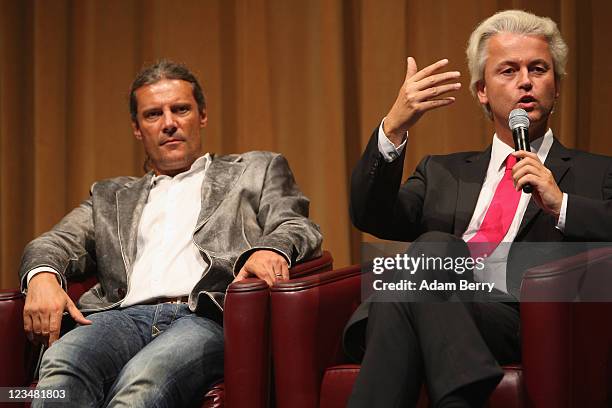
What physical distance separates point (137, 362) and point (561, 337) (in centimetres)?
97

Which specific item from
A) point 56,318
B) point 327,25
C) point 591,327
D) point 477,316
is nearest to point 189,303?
point 56,318

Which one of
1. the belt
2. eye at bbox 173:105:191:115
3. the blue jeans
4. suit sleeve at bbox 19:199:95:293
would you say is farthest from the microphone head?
suit sleeve at bbox 19:199:95:293

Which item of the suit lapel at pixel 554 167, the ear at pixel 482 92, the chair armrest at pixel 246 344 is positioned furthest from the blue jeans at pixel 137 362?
the ear at pixel 482 92

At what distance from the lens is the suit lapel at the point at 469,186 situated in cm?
227

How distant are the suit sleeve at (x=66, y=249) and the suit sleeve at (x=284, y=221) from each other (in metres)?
0.53

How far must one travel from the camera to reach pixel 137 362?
6.74 feet

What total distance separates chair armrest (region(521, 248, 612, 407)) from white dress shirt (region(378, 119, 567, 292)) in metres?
0.22

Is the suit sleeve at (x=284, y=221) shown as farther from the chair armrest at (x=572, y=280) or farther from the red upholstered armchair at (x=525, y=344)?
the chair armrest at (x=572, y=280)

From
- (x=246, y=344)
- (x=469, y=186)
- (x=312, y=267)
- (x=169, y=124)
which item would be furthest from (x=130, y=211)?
(x=469, y=186)

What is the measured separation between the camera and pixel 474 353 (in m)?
1.67

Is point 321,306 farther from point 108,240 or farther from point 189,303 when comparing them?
point 108,240

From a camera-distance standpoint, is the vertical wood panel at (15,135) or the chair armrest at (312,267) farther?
the vertical wood panel at (15,135)

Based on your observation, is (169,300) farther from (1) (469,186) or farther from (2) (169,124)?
(1) (469,186)

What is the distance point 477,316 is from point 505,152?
615mm
